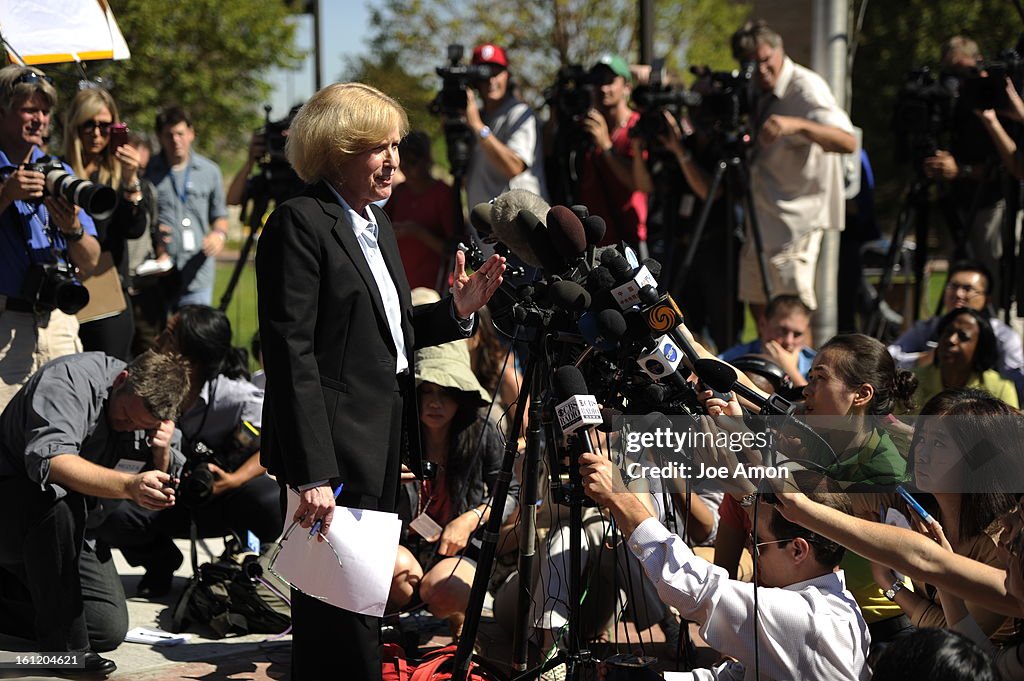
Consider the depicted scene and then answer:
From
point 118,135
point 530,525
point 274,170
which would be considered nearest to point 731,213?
point 274,170

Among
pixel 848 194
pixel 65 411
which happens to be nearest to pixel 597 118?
pixel 848 194

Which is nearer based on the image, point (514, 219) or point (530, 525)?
point (530, 525)

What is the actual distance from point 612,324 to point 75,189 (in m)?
2.50

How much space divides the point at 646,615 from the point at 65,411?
6.66 ft

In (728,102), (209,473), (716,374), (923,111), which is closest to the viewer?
(716,374)

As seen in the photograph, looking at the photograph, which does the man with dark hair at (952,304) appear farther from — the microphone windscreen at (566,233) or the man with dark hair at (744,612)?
the microphone windscreen at (566,233)

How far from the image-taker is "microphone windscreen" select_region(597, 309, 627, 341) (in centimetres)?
285

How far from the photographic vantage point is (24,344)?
4.64 meters

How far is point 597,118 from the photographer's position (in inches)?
247

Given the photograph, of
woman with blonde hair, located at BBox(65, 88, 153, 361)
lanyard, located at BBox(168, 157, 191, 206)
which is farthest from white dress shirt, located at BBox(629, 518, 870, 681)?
lanyard, located at BBox(168, 157, 191, 206)

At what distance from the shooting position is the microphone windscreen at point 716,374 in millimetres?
2766

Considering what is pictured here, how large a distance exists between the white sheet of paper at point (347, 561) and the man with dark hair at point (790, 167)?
3.56m

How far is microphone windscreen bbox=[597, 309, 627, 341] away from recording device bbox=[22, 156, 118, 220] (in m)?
2.40

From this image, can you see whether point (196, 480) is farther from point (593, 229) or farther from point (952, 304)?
point (952, 304)
